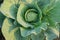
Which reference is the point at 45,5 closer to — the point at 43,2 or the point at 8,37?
the point at 43,2

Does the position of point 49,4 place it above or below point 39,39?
above

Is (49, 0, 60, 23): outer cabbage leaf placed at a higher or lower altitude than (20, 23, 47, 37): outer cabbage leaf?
higher

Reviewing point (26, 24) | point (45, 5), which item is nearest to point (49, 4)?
point (45, 5)

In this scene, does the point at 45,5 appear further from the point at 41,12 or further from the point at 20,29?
the point at 20,29

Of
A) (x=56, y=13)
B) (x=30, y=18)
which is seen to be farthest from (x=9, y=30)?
(x=56, y=13)

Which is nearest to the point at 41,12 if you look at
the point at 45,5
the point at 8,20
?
the point at 45,5

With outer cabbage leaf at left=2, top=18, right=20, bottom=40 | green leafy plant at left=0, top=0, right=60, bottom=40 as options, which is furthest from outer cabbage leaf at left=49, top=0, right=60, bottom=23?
outer cabbage leaf at left=2, top=18, right=20, bottom=40

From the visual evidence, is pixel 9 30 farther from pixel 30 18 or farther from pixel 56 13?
pixel 56 13

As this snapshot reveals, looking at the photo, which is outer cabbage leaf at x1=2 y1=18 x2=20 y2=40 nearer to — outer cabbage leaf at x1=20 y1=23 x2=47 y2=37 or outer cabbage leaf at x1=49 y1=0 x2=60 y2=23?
outer cabbage leaf at x1=20 y1=23 x2=47 y2=37
